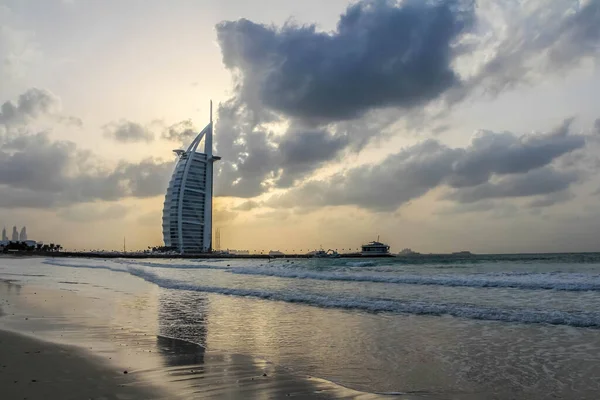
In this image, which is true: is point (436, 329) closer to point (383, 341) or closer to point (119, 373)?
point (383, 341)

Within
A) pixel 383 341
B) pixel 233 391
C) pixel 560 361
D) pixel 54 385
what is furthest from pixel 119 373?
pixel 560 361

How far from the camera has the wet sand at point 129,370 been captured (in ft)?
20.7

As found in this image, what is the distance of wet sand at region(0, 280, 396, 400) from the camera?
6.30 m

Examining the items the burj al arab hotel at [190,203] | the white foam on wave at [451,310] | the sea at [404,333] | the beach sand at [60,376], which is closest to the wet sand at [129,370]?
the beach sand at [60,376]

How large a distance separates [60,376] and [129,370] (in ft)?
3.33

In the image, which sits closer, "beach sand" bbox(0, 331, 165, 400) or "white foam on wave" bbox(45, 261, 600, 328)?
"beach sand" bbox(0, 331, 165, 400)

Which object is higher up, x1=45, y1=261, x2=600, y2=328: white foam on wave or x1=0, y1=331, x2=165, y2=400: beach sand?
x1=0, y1=331, x2=165, y2=400: beach sand

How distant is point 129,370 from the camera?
752 cm

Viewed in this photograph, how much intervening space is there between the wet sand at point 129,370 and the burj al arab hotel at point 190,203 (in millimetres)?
130254

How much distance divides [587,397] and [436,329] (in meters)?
5.57

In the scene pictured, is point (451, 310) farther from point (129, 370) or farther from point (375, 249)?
point (375, 249)

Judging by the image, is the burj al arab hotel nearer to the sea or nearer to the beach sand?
the sea

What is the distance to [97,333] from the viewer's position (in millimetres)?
11156

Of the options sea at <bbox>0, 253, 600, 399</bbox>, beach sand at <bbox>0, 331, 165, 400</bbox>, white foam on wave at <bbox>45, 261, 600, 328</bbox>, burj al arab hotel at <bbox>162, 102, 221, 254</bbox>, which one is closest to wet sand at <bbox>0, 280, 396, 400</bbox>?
beach sand at <bbox>0, 331, 165, 400</bbox>
